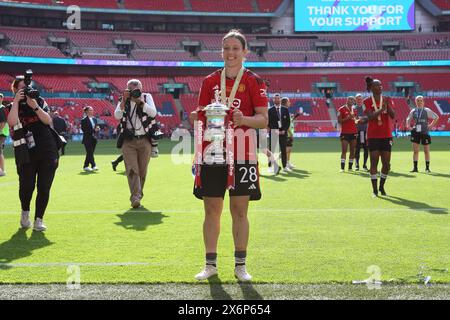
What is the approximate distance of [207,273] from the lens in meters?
5.24

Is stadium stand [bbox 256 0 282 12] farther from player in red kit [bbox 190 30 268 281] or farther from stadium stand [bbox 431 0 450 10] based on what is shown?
player in red kit [bbox 190 30 268 281]

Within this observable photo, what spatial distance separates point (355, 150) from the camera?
18484 millimetres

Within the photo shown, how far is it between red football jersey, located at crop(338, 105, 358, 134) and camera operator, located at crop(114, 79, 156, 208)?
773 centimetres

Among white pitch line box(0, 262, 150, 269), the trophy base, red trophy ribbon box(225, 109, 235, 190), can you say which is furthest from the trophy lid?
white pitch line box(0, 262, 150, 269)

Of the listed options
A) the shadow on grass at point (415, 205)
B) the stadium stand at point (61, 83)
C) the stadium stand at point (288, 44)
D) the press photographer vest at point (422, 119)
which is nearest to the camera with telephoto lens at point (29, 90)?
the shadow on grass at point (415, 205)

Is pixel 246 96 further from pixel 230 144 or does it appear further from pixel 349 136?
pixel 349 136

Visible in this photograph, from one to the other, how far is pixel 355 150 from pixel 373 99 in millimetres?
7642

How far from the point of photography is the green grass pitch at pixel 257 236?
17.9 feet

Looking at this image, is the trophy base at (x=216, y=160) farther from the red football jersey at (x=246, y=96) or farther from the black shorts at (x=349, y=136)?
the black shorts at (x=349, y=136)

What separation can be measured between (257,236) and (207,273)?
A: 214 cm

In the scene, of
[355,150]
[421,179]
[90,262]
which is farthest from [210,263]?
[355,150]

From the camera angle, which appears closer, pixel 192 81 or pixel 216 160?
pixel 216 160

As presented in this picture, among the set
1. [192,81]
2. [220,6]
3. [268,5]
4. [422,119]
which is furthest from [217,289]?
[268,5]

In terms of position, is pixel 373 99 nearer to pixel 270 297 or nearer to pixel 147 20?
pixel 270 297
